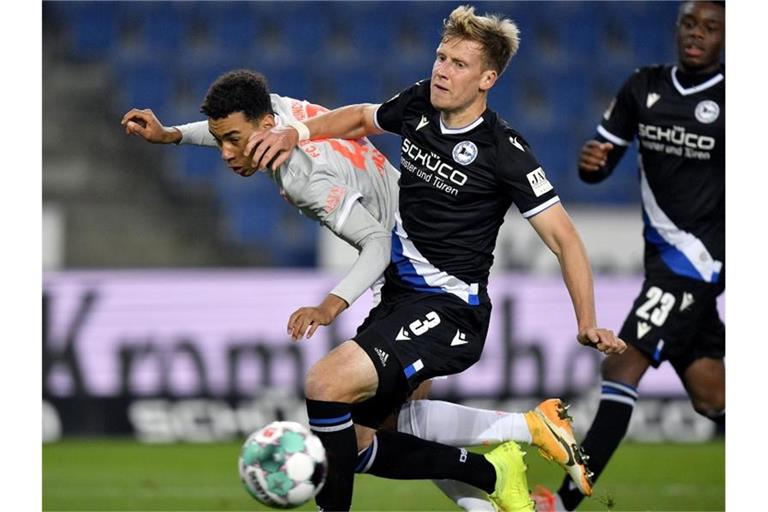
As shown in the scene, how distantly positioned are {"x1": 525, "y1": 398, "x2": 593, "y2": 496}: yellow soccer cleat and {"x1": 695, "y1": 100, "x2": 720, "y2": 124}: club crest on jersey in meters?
1.53

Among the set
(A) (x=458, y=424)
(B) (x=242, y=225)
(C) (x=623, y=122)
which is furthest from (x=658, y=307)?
(B) (x=242, y=225)

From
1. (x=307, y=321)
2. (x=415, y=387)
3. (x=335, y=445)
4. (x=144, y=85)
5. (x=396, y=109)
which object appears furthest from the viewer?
(x=144, y=85)

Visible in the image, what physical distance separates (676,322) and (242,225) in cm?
649

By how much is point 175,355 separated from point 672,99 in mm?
4268

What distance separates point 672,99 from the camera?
18.8ft

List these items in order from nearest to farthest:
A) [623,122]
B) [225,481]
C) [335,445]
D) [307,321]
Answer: [307,321] → [335,445] → [623,122] → [225,481]

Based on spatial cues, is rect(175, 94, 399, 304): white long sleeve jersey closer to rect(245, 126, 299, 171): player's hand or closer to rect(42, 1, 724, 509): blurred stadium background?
rect(245, 126, 299, 171): player's hand

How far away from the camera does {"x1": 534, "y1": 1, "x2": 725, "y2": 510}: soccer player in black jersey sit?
5.60m

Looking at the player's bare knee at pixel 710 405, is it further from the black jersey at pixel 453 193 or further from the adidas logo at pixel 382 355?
the adidas logo at pixel 382 355

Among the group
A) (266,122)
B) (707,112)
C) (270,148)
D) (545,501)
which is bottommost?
(545,501)

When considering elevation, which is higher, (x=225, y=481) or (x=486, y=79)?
(x=486, y=79)

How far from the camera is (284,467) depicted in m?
4.21

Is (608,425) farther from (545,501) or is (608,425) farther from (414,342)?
(414,342)
